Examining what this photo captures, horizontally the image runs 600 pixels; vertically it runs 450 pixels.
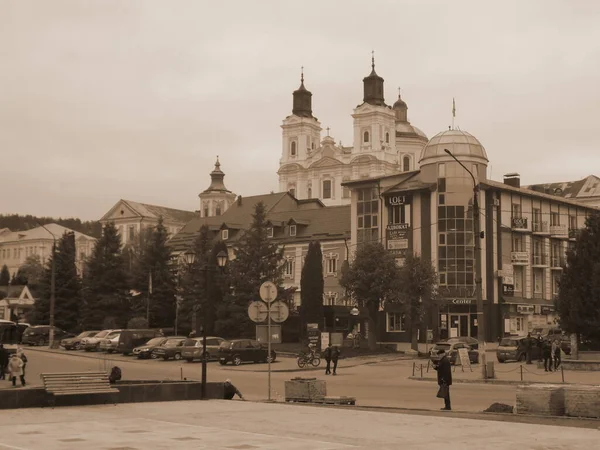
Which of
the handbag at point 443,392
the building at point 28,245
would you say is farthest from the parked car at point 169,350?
the building at point 28,245

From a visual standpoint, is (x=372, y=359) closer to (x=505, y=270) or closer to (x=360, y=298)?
(x=360, y=298)

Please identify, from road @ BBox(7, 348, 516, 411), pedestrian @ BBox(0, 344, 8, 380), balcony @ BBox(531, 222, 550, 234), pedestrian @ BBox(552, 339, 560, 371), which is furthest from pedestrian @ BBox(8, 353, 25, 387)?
balcony @ BBox(531, 222, 550, 234)

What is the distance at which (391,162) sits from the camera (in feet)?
443

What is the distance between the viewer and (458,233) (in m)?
65.2

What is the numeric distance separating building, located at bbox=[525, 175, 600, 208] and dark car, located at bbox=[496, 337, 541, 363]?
66.7 m

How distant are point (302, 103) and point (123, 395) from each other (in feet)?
427

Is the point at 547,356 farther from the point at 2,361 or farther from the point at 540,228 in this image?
the point at 540,228

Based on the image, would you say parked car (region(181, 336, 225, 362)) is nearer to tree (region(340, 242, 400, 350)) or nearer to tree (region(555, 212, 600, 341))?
tree (region(340, 242, 400, 350))

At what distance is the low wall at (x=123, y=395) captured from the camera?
1956 centimetres

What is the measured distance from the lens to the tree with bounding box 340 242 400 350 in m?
56.3

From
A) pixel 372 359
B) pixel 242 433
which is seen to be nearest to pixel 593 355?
pixel 372 359

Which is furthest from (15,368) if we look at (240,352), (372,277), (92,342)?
(372,277)

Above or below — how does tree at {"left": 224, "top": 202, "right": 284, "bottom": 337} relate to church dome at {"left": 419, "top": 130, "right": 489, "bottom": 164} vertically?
below

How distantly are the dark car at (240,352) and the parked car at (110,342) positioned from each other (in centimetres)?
1132
